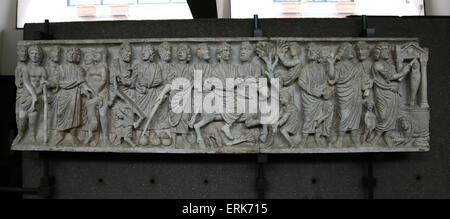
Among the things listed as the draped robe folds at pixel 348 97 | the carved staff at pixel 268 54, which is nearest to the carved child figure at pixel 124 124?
the carved staff at pixel 268 54

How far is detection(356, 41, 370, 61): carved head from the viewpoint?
370cm

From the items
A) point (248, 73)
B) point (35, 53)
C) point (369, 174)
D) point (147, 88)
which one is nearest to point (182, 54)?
point (147, 88)

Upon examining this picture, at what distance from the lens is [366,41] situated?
3758 mm

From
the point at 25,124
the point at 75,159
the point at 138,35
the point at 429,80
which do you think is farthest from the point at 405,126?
the point at 25,124

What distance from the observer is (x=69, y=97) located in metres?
3.78

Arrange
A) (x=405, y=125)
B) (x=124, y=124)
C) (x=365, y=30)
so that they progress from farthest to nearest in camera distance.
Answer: (x=365, y=30)
(x=124, y=124)
(x=405, y=125)

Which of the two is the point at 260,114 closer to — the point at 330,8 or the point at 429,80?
the point at 429,80

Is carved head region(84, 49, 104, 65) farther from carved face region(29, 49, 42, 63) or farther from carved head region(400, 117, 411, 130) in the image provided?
carved head region(400, 117, 411, 130)

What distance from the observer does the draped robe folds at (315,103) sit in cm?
365

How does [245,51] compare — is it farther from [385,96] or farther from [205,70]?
[385,96]

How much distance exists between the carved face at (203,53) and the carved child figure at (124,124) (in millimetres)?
1103

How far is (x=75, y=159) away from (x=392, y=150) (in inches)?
159

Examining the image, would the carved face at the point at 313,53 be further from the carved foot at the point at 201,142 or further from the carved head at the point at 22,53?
the carved head at the point at 22,53

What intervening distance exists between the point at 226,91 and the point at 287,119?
82 centimetres
